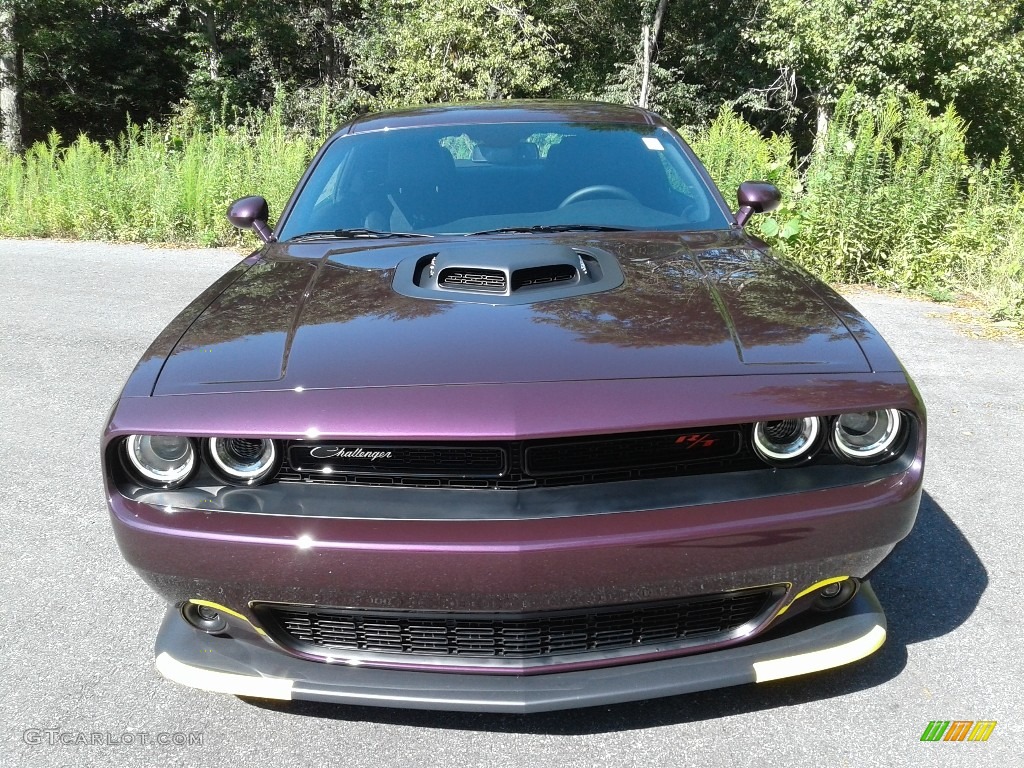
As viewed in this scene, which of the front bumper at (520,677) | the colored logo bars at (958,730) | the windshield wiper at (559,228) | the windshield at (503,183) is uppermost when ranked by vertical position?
the windshield at (503,183)

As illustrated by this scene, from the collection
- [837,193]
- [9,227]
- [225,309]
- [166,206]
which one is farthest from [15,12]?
[225,309]

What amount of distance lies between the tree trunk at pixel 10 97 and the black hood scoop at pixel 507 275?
2510cm

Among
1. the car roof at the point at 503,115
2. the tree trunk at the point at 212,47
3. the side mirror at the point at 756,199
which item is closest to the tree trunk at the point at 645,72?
the tree trunk at the point at 212,47

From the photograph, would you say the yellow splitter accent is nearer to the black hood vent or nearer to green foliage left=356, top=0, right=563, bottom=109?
the black hood vent

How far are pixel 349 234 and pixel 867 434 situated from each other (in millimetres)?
1882

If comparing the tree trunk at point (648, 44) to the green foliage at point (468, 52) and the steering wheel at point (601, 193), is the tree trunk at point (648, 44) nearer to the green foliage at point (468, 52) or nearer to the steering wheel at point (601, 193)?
the green foliage at point (468, 52)

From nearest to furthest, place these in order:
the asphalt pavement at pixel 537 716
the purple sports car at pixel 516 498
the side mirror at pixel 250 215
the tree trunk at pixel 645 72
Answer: the purple sports car at pixel 516 498 < the asphalt pavement at pixel 537 716 < the side mirror at pixel 250 215 < the tree trunk at pixel 645 72

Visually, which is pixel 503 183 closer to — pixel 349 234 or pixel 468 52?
pixel 349 234

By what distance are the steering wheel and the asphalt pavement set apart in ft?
5.19

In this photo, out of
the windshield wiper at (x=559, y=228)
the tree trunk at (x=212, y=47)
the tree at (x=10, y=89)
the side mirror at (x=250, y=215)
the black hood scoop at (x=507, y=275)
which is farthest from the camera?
the tree trunk at (x=212, y=47)

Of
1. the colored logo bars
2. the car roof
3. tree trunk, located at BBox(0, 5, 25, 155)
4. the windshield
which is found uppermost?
the car roof

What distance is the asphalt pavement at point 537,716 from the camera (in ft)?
6.87

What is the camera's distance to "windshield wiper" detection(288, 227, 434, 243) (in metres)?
3.06

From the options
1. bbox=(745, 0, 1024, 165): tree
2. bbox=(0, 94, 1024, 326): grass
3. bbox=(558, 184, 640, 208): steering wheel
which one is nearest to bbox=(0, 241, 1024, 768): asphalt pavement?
bbox=(558, 184, 640, 208): steering wheel
